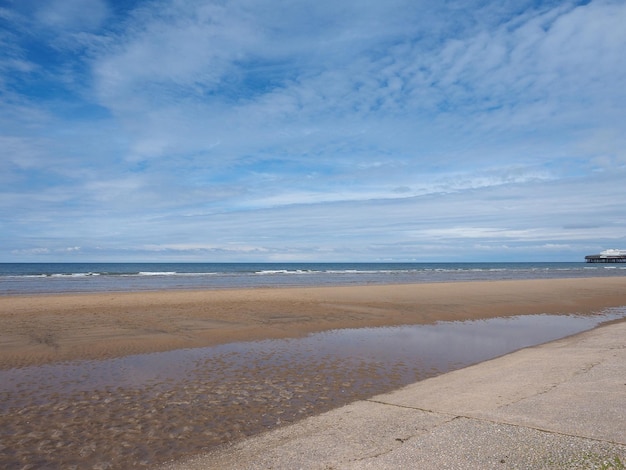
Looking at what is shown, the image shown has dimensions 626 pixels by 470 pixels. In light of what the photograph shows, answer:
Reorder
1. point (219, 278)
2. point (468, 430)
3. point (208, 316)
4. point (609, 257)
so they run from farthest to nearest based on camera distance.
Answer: point (609, 257), point (219, 278), point (208, 316), point (468, 430)

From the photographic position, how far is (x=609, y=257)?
148250mm

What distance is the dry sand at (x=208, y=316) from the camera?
1247cm

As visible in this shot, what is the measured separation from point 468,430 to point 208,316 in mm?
14023

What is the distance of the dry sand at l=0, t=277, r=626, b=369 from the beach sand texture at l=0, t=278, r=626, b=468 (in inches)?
1.8

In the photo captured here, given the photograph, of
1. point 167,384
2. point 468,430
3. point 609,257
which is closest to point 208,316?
point 167,384

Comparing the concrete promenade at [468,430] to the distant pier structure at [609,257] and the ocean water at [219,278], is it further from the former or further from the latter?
the distant pier structure at [609,257]

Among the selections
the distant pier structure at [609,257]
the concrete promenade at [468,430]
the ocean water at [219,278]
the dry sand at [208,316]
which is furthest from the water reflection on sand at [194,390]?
the distant pier structure at [609,257]

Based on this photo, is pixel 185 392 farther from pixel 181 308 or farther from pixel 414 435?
pixel 181 308

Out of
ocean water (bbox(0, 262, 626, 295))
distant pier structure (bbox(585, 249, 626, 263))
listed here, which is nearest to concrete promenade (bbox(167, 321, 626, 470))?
ocean water (bbox(0, 262, 626, 295))

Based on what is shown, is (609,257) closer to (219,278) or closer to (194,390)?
(219,278)

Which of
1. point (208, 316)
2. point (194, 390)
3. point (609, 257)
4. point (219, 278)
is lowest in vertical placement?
point (194, 390)

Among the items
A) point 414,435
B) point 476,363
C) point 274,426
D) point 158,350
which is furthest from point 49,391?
point 476,363

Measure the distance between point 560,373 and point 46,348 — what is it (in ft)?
40.7

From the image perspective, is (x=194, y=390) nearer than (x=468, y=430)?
No
